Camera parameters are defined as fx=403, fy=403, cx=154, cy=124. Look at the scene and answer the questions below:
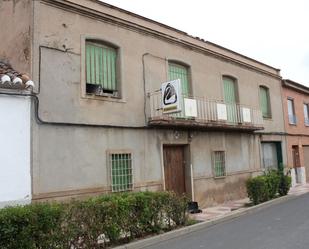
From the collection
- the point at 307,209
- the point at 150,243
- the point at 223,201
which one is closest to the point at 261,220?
the point at 307,209

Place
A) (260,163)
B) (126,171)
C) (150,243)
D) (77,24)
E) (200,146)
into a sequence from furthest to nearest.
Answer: (260,163) < (200,146) < (126,171) < (77,24) < (150,243)

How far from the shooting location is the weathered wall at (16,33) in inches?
396

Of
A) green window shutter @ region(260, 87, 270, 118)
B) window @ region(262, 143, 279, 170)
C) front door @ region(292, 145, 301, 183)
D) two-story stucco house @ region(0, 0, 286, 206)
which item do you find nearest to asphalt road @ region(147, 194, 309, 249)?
two-story stucco house @ region(0, 0, 286, 206)

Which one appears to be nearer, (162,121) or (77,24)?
(77,24)

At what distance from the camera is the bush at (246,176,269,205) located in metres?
14.4

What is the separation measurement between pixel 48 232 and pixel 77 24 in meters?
6.11

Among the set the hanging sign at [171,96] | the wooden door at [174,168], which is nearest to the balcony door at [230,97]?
the wooden door at [174,168]

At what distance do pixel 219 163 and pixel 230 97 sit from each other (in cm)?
322

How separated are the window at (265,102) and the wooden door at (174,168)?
7.45 meters

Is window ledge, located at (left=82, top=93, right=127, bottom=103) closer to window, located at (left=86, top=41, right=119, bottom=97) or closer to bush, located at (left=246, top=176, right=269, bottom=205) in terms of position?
window, located at (left=86, top=41, right=119, bottom=97)

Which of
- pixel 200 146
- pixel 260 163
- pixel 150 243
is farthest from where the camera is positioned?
pixel 260 163

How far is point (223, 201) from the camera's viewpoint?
52.2ft

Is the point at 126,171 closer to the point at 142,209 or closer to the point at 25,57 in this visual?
the point at 142,209

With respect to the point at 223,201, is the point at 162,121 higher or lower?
higher
